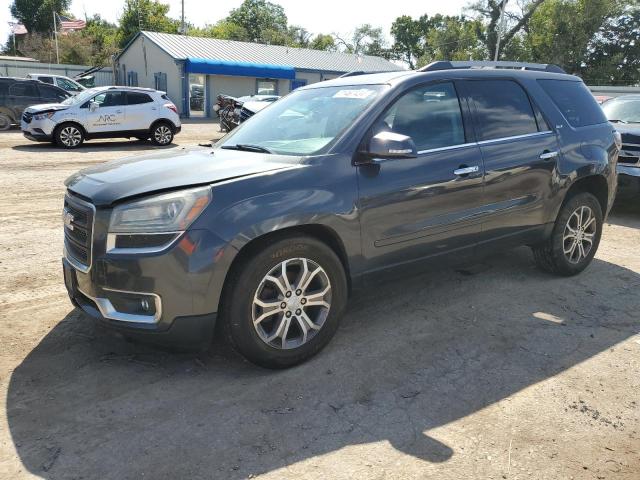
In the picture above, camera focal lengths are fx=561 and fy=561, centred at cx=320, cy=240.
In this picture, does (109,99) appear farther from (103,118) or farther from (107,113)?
(103,118)

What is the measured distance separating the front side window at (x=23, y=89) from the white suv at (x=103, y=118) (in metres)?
2.68

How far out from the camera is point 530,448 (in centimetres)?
280

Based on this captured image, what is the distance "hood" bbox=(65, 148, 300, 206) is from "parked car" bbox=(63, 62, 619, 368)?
16 millimetres

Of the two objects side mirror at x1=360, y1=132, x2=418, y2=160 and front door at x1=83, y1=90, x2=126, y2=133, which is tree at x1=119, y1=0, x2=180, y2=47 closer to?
front door at x1=83, y1=90, x2=126, y2=133

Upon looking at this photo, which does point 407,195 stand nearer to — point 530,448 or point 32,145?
point 530,448

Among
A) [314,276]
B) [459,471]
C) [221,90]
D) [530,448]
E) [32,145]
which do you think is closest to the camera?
[459,471]

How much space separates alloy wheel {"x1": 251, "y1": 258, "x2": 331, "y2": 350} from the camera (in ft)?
10.9

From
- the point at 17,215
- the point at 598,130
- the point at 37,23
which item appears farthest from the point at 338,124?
the point at 37,23

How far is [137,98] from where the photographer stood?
16.1m

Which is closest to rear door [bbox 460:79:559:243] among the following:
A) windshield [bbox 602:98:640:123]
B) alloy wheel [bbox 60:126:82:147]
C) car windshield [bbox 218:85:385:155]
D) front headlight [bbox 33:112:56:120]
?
car windshield [bbox 218:85:385:155]

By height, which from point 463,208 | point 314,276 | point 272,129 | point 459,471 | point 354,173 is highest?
point 272,129

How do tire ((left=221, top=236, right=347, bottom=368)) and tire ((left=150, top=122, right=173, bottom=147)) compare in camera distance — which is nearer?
tire ((left=221, top=236, right=347, bottom=368))

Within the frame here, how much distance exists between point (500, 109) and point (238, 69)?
Answer: 3080cm

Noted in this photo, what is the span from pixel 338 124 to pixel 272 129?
0.63 meters
